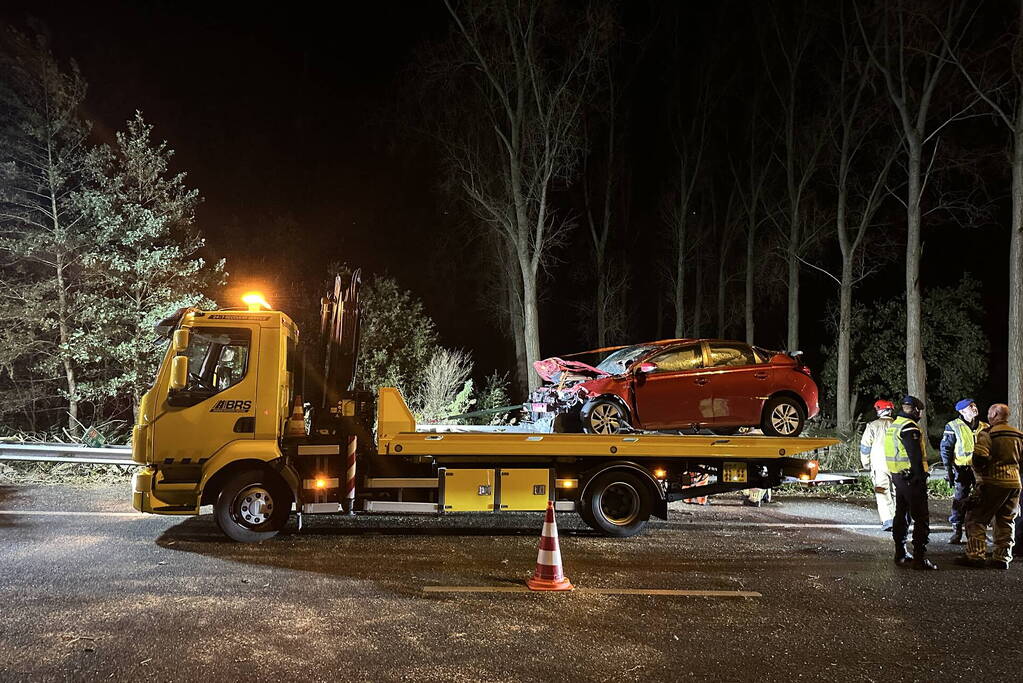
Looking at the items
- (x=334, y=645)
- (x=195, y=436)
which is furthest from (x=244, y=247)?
(x=334, y=645)

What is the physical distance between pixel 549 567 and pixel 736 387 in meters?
5.91

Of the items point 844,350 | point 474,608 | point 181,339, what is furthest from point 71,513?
point 844,350

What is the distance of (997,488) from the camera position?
7398 millimetres

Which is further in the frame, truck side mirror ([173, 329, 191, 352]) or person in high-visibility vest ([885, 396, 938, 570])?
truck side mirror ([173, 329, 191, 352])

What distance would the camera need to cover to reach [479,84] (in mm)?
20516

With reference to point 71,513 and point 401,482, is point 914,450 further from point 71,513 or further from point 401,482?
point 71,513

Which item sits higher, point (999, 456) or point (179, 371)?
point (179, 371)

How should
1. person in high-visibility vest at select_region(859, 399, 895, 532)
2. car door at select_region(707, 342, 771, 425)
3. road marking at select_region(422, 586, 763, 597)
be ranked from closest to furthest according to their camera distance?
1. road marking at select_region(422, 586, 763, 597)
2. person in high-visibility vest at select_region(859, 399, 895, 532)
3. car door at select_region(707, 342, 771, 425)

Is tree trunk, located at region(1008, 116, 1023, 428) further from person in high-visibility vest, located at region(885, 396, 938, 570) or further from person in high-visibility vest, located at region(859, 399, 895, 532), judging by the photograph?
person in high-visibility vest, located at region(885, 396, 938, 570)

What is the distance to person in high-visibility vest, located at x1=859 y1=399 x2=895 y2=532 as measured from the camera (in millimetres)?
9156

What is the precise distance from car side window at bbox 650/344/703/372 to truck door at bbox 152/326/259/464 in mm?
5816

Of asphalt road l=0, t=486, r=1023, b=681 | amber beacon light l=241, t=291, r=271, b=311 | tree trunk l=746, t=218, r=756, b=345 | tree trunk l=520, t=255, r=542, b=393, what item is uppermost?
tree trunk l=746, t=218, r=756, b=345

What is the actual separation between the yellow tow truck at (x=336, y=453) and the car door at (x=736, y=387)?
254 cm

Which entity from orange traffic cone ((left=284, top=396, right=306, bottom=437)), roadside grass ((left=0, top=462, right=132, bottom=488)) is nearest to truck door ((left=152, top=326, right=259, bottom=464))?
orange traffic cone ((left=284, top=396, right=306, bottom=437))
